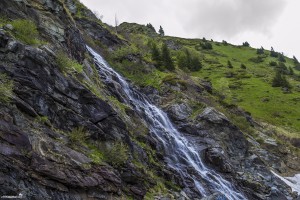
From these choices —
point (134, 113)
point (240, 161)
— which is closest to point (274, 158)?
point (240, 161)

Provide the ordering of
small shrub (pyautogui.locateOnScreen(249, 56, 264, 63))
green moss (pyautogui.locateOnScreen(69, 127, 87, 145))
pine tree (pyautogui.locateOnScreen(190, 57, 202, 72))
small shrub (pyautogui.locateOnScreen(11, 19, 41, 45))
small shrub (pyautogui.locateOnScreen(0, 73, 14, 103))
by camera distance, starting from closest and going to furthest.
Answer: small shrub (pyautogui.locateOnScreen(0, 73, 14, 103))
green moss (pyautogui.locateOnScreen(69, 127, 87, 145))
small shrub (pyautogui.locateOnScreen(11, 19, 41, 45))
pine tree (pyautogui.locateOnScreen(190, 57, 202, 72))
small shrub (pyautogui.locateOnScreen(249, 56, 264, 63))

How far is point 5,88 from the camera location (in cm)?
2006

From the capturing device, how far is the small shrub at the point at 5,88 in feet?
63.3

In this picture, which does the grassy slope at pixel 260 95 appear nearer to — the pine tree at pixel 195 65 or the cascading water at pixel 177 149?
the pine tree at pixel 195 65

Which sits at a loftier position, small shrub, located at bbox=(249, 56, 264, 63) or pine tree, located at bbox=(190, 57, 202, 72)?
small shrub, located at bbox=(249, 56, 264, 63)

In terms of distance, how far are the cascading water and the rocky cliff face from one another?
1681 mm

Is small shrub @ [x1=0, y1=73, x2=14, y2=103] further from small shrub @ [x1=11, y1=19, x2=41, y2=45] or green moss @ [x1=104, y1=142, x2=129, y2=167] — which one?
green moss @ [x1=104, y1=142, x2=129, y2=167]

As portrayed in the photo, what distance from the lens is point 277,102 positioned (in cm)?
8962

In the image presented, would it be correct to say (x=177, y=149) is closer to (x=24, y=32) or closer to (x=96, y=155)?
(x=96, y=155)

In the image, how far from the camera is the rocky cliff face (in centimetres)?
1770

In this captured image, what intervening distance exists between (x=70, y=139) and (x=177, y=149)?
16.1m

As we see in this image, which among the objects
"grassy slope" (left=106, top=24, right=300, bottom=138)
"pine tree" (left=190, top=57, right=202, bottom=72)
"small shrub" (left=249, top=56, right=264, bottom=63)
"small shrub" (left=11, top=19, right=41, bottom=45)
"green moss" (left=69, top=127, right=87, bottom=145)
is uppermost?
"small shrub" (left=249, top=56, right=264, bottom=63)

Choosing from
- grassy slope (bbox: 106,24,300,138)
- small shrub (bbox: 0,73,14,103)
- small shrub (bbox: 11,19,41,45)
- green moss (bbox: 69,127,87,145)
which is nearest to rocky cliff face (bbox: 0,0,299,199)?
green moss (bbox: 69,127,87,145)

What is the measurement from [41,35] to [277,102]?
72.5 metres
